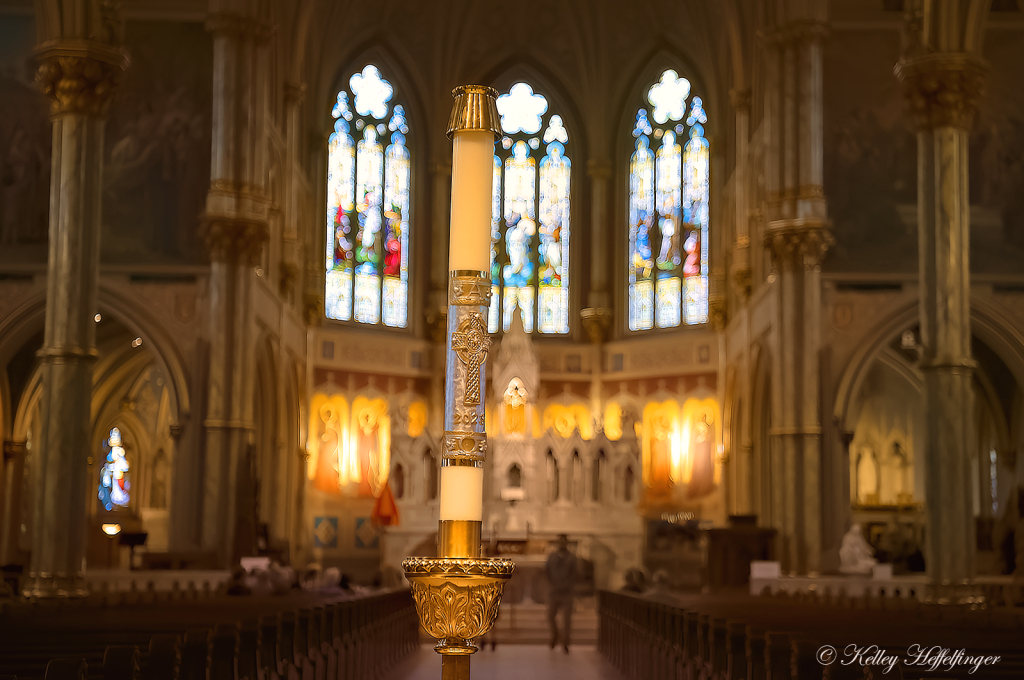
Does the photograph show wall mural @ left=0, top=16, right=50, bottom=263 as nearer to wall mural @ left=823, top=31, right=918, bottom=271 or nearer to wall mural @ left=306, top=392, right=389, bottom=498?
wall mural @ left=306, top=392, right=389, bottom=498

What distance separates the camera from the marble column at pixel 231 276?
70.2 feet

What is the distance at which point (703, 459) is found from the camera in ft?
99.3

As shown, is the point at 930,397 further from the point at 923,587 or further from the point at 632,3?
the point at 632,3

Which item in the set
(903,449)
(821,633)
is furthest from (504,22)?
(821,633)

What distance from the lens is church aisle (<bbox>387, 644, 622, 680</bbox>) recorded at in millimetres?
14117

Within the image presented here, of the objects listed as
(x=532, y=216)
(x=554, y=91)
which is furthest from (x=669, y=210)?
(x=554, y=91)

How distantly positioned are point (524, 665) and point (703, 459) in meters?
15.6

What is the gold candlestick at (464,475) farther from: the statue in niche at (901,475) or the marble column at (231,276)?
the statue in niche at (901,475)

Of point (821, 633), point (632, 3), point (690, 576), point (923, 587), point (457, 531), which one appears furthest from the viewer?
point (632, 3)

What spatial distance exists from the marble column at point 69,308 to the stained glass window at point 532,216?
17.1 meters

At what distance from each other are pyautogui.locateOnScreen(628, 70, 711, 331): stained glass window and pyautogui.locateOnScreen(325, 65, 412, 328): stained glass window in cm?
575

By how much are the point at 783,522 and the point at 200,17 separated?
13.0 metres

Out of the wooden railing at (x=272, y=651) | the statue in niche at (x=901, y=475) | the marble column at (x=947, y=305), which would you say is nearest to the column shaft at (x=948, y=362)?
the marble column at (x=947, y=305)

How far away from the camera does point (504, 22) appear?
33.1m
